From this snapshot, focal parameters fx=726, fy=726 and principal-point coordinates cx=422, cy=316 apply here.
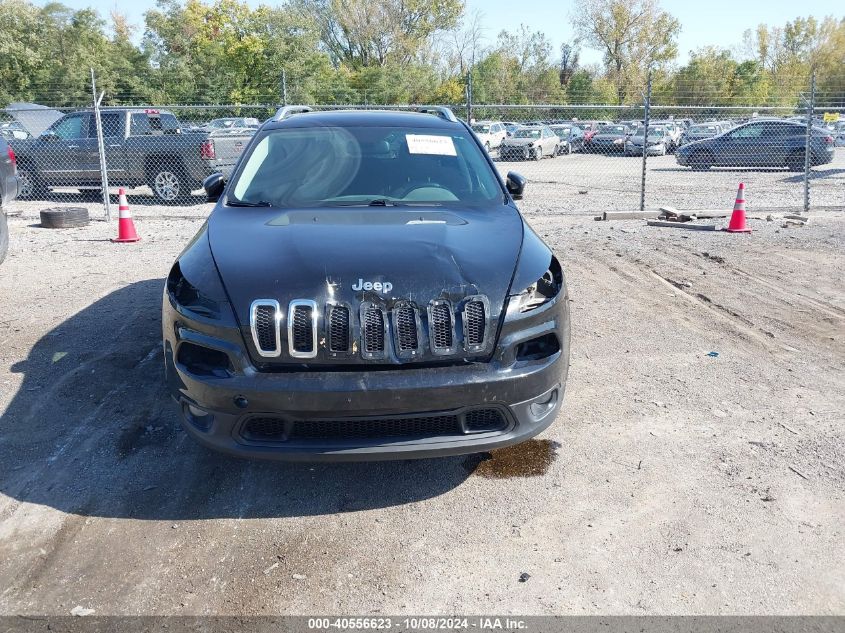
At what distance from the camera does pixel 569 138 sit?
3150 cm

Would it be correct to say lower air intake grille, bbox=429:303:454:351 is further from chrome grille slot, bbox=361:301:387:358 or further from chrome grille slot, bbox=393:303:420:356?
chrome grille slot, bbox=361:301:387:358

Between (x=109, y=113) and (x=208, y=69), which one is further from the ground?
(x=208, y=69)

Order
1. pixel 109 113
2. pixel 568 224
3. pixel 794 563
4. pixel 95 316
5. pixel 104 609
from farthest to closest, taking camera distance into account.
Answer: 1. pixel 109 113
2. pixel 568 224
3. pixel 95 316
4. pixel 794 563
5. pixel 104 609

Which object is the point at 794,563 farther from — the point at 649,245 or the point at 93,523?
the point at 649,245

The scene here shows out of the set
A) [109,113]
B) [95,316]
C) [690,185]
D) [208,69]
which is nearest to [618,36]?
[208,69]

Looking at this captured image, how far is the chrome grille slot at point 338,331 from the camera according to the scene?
3.05m

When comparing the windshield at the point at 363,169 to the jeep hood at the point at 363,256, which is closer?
the jeep hood at the point at 363,256

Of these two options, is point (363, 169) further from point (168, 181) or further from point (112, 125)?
point (112, 125)

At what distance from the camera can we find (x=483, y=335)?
314 cm

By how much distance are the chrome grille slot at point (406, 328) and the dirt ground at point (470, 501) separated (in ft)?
2.69

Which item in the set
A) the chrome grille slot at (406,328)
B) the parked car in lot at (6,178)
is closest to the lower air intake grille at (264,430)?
the chrome grille slot at (406,328)

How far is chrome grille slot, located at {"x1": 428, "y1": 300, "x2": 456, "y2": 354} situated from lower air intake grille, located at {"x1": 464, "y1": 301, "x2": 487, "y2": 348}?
6cm

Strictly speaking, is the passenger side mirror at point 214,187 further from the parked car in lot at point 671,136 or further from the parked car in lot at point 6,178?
the parked car in lot at point 671,136

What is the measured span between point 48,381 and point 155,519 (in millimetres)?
2067
